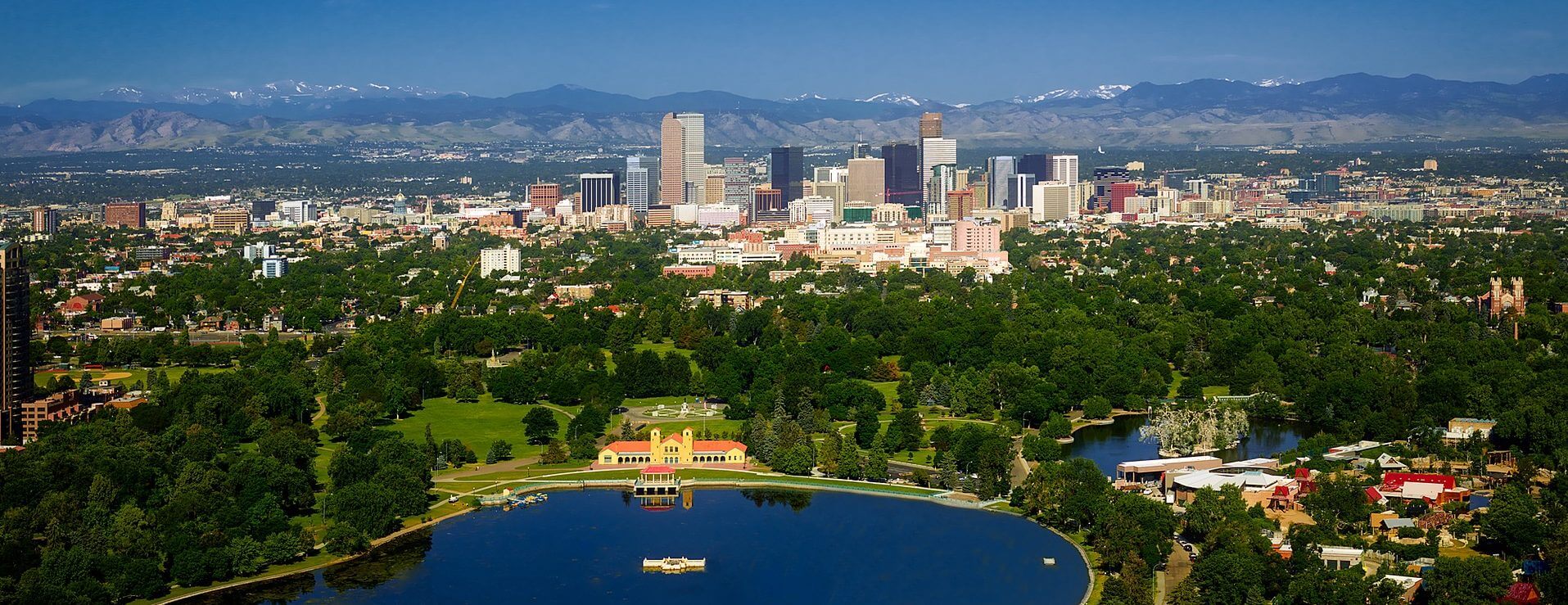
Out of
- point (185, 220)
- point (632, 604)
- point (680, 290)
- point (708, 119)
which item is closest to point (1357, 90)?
point (708, 119)

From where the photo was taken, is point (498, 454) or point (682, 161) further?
point (682, 161)

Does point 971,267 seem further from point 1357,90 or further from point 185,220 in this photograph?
point 1357,90

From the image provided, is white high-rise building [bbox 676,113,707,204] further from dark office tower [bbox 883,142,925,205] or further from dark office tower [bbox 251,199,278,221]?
dark office tower [bbox 251,199,278,221]

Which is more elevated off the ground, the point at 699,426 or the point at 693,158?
the point at 693,158

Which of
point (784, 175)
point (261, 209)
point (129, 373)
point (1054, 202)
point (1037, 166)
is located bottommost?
point (129, 373)

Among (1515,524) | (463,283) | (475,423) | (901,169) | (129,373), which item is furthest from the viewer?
(901,169)

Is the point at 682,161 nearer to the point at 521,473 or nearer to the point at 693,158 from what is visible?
the point at 693,158

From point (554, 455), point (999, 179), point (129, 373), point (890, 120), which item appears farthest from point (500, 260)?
Result: point (890, 120)
